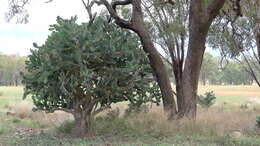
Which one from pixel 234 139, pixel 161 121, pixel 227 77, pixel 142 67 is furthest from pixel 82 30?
pixel 227 77

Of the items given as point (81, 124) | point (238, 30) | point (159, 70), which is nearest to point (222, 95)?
point (238, 30)

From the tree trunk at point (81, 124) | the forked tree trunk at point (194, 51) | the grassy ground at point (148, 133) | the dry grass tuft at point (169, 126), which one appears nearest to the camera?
the grassy ground at point (148, 133)

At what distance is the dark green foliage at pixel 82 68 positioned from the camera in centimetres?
840

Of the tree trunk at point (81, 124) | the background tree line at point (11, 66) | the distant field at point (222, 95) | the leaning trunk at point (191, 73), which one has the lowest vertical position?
the distant field at point (222, 95)

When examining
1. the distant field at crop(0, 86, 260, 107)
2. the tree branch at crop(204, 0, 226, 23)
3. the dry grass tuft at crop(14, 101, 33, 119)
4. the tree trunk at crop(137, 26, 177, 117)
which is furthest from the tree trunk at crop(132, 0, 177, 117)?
the distant field at crop(0, 86, 260, 107)

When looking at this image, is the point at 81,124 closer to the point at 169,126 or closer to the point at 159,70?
the point at 169,126

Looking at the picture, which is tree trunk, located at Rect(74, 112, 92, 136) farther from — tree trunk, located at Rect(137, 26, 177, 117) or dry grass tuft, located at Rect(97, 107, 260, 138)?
tree trunk, located at Rect(137, 26, 177, 117)

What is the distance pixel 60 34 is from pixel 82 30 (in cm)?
56

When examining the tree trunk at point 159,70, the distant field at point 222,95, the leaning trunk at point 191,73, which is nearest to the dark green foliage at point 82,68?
the tree trunk at point 159,70

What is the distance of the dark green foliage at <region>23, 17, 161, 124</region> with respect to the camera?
8398 millimetres

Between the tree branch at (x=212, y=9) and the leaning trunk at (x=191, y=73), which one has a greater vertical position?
the tree branch at (x=212, y=9)

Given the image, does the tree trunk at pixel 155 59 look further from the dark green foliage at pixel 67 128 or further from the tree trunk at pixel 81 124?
the dark green foliage at pixel 67 128

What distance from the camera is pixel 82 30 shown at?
28.3 feet

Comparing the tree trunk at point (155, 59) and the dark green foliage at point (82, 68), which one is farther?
the tree trunk at point (155, 59)
